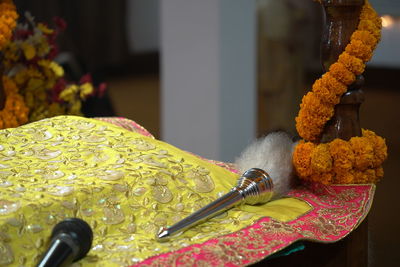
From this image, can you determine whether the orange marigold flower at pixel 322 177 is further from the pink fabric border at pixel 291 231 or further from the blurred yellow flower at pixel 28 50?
the blurred yellow flower at pixel 28 50

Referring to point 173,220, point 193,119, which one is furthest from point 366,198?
point 193,119

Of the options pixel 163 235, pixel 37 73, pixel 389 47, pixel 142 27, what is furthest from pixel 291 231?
pixel 142 27

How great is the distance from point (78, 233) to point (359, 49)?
74 centimetres

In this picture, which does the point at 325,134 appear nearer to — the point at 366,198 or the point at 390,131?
the point at 366,198

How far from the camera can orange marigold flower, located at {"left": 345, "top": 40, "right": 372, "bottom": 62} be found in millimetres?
1636

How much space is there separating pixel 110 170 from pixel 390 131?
2.09 meters

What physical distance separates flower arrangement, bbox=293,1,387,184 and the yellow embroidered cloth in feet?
0.31

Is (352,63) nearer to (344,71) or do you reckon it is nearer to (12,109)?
(344,71)

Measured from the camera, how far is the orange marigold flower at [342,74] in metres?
1.64

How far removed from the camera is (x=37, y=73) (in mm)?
2547

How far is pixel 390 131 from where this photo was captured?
3332mm

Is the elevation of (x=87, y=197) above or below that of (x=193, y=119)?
above

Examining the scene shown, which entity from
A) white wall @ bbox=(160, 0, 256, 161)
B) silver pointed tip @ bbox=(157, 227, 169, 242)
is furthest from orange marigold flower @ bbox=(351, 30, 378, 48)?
white wall @ bbox=(160, 0, 256, 161)

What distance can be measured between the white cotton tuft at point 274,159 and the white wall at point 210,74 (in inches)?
60.4
